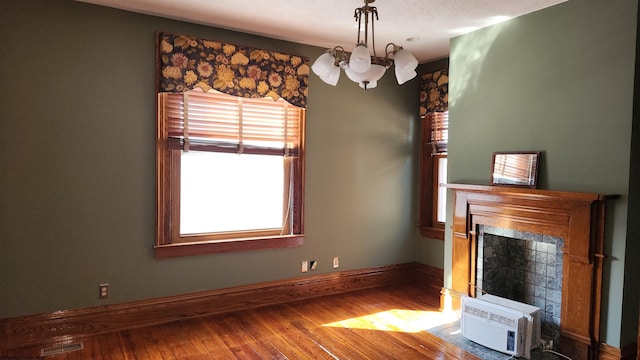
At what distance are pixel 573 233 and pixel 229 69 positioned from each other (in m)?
3.03

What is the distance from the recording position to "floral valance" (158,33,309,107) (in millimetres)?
3518

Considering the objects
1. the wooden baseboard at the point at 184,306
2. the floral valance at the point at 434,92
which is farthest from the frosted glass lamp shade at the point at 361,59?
the floral valance at the point at 434,92

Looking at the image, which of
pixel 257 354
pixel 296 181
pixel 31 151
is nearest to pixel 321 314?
pixel 257 354

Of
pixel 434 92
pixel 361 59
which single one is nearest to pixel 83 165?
pixel 361 59

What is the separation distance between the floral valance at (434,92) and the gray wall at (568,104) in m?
0.72

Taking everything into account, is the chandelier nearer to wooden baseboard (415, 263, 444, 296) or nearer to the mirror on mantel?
Result: the mirror on mantel

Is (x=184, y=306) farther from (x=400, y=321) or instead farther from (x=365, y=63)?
(x=365, y=63)

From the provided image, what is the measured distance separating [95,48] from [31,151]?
0.92 metres

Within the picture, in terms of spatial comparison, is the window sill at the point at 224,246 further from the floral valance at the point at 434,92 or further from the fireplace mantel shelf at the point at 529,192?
the floral valance at the point at 434,92

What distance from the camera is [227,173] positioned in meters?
3.93

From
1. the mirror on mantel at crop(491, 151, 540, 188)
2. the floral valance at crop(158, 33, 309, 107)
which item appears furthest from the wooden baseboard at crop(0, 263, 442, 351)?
the floral valance at crop(158, 33, 309, 107)

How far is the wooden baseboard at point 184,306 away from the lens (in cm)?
314

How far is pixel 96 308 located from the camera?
11.0 feet

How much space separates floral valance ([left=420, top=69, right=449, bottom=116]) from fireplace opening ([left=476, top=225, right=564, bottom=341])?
1.58 metres
